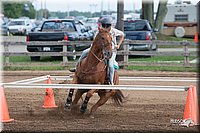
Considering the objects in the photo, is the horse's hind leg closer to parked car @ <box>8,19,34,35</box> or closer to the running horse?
the running horse


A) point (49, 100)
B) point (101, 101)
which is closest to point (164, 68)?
point (49, 100)

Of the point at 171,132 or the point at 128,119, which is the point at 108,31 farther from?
the point at 171,132

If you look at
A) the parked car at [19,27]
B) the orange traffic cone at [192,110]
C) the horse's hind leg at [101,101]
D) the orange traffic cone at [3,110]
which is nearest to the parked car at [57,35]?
the horse's hind leg at [101,101]

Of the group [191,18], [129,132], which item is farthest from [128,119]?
[191,18]

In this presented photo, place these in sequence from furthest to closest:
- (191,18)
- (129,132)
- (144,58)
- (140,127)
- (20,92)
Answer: (191,18) < (144,58) < (20,92) < (140,127) < (129,132)

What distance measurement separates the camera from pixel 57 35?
23.2 metres

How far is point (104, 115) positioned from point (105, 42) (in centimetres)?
189

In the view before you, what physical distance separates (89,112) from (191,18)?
3583 cm

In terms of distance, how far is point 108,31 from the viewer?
10258 mm

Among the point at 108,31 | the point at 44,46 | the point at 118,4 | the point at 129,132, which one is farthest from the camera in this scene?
the point at 44,46

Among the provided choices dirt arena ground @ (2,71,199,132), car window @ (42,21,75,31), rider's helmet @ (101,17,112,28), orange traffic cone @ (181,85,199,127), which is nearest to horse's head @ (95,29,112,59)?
rider's helmet @ (101,17,112,28)

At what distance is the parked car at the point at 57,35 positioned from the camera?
22.2 m

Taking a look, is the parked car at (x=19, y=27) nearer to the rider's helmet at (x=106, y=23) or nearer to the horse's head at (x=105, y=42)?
the rider's helmet at (x=106, y=23)

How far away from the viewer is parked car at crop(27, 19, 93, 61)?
22250 millimetres
